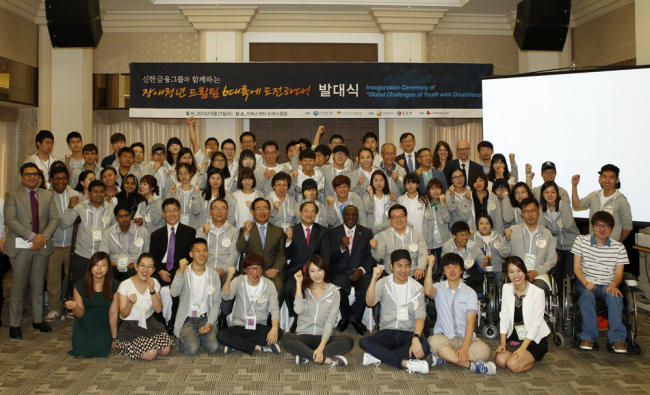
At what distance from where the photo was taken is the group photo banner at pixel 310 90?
791 cm

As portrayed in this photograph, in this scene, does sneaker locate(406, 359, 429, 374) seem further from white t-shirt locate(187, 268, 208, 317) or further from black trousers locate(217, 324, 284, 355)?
white t-shirt locate(187, 268, 208, 317)

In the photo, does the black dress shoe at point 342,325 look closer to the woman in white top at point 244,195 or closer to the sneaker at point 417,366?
the sneaker at point 417,366

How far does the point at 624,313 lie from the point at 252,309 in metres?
3.13

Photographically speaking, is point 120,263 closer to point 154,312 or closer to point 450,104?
point 154,312

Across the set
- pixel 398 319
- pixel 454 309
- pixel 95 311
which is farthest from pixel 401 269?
pixel 95 311

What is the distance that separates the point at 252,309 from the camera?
4.31m

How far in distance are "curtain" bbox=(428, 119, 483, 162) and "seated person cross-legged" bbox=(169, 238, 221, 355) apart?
553 centimetres

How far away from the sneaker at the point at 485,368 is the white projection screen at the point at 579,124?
321cm

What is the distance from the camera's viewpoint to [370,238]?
505 cm

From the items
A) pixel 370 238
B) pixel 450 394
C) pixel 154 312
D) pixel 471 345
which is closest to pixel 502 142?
pixel 370 238

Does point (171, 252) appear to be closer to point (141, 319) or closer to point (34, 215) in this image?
point (141, 319)

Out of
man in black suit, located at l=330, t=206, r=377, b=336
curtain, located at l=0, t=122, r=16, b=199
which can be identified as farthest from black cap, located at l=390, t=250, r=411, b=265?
curtain, located at l=0, t=122, r=16, b=199

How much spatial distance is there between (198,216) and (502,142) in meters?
4.21

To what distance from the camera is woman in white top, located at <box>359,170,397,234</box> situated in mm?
5418
